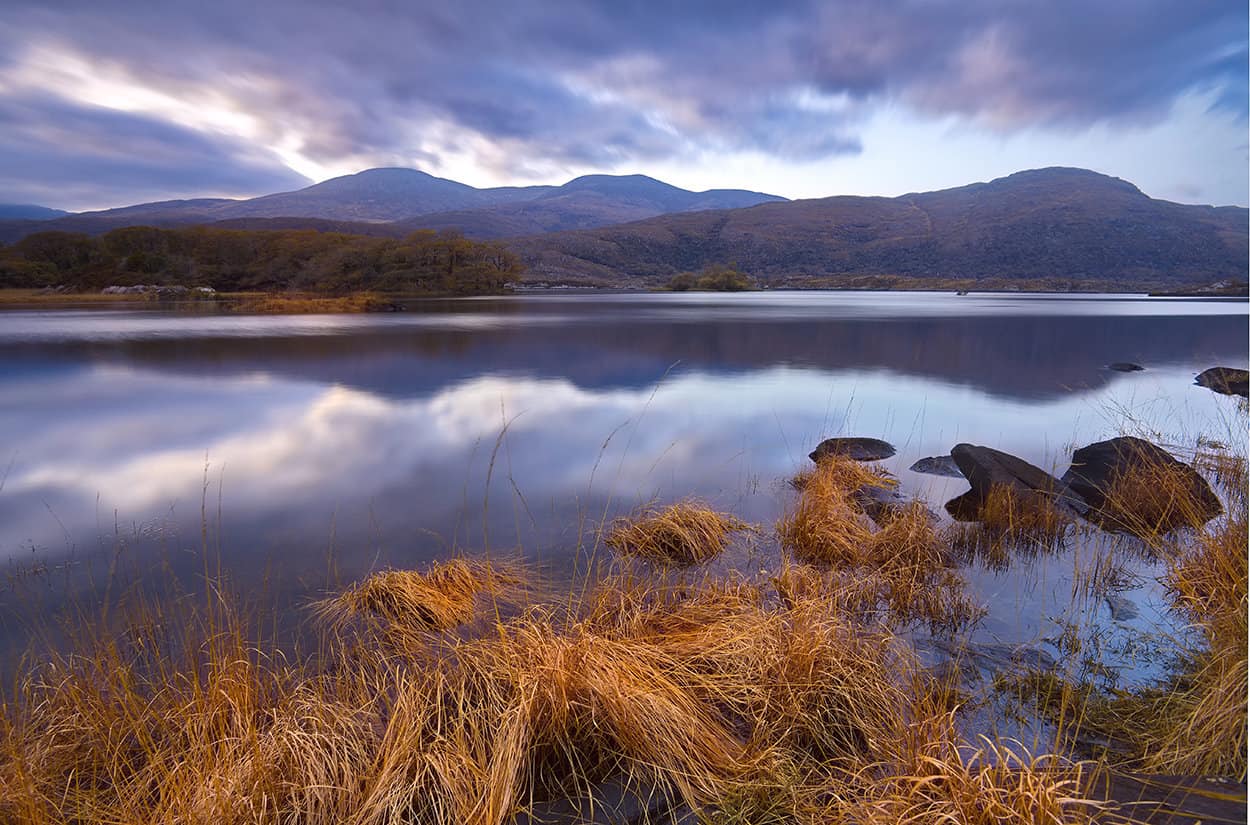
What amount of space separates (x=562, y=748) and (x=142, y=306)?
170 ft

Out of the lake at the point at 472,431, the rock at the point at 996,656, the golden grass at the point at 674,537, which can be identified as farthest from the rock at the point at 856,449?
the rock at the point at 996,656

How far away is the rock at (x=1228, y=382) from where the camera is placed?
1456 cm

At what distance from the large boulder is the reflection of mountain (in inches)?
298

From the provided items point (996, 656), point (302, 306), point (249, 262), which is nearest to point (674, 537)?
point (996, 656)

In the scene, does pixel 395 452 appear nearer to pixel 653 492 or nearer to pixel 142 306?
pixel 653 492

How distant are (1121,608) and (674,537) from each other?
3480 mm

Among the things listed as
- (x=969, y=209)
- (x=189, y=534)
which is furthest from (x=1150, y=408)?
(x=969, y=209)

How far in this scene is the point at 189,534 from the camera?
19.8 feet

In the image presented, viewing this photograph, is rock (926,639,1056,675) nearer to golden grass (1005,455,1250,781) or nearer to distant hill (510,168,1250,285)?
golden grass (1005,455,1250,781)

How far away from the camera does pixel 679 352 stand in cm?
2225

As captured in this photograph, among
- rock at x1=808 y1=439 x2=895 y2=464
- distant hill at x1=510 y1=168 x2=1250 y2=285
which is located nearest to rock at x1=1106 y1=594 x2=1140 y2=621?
rock at x1=808 y1=439 x2=895 y2=464

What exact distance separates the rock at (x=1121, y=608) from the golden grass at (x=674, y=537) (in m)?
2.98

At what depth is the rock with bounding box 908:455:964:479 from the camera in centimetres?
826

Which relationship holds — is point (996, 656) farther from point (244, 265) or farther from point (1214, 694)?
point (244, 265)
